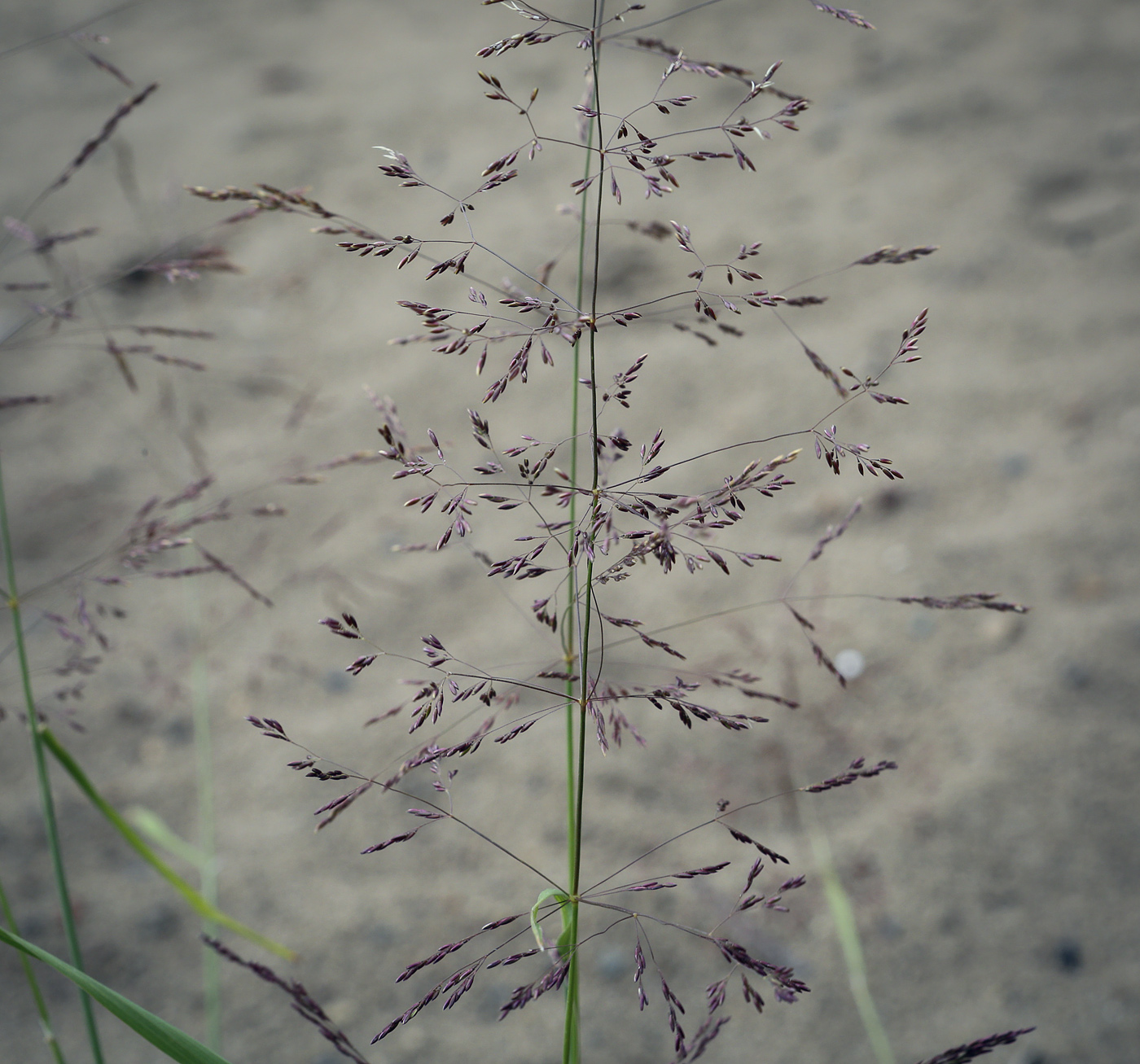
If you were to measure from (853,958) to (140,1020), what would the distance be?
3.65 feet

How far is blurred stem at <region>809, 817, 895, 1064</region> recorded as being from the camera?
1.44 meters

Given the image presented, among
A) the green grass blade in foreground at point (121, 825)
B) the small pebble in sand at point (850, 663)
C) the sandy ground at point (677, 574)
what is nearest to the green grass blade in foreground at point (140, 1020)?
the green grass blade in foreground at point (121, 825)

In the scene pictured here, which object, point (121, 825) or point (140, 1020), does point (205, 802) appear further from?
point (140, 1020)

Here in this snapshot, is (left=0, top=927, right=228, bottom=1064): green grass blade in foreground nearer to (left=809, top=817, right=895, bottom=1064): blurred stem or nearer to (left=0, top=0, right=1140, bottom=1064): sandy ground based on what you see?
(left=0, top=0, right=1140, bottom=1064): sandy ground

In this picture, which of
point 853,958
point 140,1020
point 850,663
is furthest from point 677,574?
point 140,1020

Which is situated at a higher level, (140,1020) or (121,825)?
(140,1020)

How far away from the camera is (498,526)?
2.54 meters

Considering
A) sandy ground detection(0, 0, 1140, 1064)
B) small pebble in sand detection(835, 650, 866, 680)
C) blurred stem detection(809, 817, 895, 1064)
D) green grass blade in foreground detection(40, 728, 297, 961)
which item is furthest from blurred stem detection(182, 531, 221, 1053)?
small pebble in sand detection(835, 650, 866, 680)

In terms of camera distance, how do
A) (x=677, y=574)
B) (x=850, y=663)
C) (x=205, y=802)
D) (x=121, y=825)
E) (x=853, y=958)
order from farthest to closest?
(x=677, y=574), (x=850, y=663), (x=205, y=802), (x=853, y=958), (x=121, y=825)

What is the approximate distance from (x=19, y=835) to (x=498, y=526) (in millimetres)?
1271

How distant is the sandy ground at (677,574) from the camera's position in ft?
5.59

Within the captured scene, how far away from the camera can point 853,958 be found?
1.54m

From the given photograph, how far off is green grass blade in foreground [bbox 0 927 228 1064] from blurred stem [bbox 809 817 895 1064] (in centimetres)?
87

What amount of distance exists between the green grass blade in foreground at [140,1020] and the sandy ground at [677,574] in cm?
42
